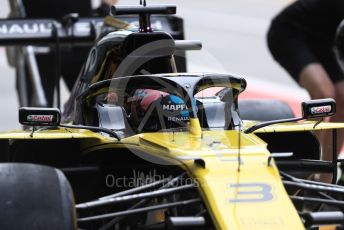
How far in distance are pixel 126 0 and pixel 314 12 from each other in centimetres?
738

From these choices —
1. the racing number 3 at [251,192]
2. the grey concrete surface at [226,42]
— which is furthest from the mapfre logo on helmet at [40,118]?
the grey concrete surface at [226,42]

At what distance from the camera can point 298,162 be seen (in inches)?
211

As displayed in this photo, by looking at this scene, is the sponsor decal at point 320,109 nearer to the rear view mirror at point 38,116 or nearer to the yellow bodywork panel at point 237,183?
the yellow bodywork panel at point 237,183

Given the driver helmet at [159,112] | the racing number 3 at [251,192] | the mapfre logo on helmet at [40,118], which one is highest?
the mapfre logo on helmet at [40,118]

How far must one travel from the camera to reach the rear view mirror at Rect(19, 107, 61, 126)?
16.4ft

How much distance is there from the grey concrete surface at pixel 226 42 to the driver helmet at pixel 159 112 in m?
5.10

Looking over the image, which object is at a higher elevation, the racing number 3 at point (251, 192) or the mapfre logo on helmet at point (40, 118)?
the mapfre logo on helmet at point (40, 118)

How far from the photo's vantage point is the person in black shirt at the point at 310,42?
25.1 feet

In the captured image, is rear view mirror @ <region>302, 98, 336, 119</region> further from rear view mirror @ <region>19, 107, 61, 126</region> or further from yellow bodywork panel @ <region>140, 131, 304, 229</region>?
rear view mirror @ <region>19, 107, 61, 126</region>

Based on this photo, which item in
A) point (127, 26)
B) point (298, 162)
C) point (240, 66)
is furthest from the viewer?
point (240, 66)

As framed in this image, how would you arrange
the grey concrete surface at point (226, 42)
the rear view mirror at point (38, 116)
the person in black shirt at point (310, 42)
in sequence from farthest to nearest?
the grey concrete surface at point (226, 42) → the person in black shirt at point (310, 42) → the rear view mirror at point (38, 116)

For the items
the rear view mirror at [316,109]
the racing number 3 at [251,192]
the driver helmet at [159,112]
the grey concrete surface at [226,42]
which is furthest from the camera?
the grey concrete surface at [226,42]

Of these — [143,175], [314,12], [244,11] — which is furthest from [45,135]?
[244,11]

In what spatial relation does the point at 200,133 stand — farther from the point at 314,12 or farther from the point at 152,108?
the point at 314,12
